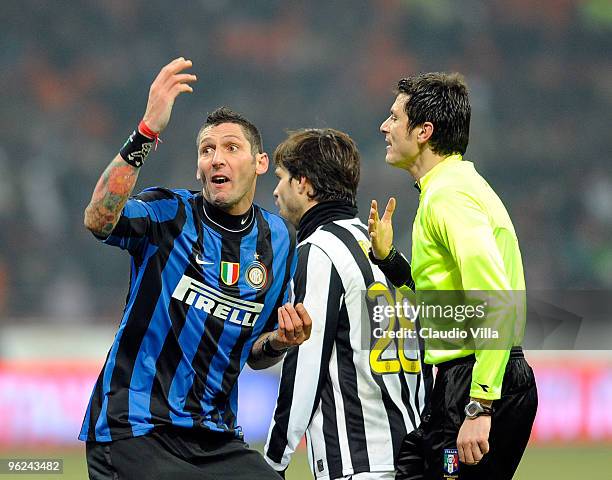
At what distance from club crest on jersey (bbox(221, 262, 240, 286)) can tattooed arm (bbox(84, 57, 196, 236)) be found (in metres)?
0.58

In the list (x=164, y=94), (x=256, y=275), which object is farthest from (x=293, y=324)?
(x=164, y=94)

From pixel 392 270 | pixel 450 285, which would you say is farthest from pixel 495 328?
pixel 392 270

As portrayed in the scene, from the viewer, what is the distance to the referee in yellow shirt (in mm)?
3314

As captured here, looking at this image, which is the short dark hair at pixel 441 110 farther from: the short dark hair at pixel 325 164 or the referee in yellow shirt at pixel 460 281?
the short dark hair at pixel 325 164

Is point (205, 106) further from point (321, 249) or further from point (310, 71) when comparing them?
point (321, 249)

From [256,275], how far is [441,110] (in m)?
0.99

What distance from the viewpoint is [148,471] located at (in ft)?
11.6

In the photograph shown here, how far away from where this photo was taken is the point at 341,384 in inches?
163

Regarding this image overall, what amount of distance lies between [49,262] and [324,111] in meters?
4.61

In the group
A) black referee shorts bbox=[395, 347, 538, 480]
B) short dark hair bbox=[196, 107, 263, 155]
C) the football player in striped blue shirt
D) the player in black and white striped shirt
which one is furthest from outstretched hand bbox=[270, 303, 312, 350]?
short dark hair bbox=[196, 107, 263, 155]

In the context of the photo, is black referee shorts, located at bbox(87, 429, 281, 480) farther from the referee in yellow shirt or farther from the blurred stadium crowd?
the blurred stadium crowd

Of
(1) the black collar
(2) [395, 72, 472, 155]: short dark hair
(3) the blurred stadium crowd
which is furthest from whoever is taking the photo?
(3) the blurred stadium crowd

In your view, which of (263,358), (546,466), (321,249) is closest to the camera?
(263,358)

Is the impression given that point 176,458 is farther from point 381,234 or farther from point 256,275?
point 381,234
